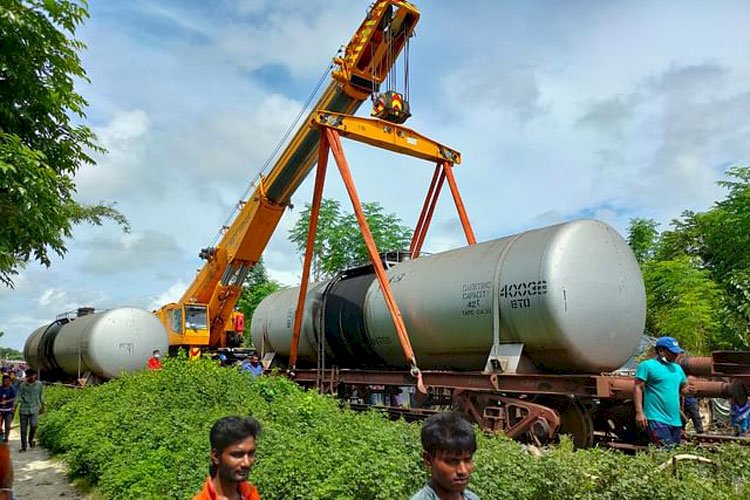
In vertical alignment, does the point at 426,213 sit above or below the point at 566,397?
above

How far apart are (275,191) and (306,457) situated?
11.0 metres

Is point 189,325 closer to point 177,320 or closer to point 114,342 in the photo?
point 177,320

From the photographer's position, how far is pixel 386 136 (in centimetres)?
1166

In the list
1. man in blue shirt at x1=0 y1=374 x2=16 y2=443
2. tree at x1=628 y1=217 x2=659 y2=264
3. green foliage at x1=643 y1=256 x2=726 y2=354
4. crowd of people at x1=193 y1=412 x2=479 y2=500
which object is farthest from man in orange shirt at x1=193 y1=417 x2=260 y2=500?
tree at x1=628 y1=217 x2=659 y2=264

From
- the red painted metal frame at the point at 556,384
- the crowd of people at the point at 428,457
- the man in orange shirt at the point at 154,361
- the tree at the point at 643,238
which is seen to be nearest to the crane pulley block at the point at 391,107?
the red painted metal frame at the point at 556,384

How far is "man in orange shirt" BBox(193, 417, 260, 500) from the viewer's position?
2998mm

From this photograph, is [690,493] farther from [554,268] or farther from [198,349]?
[198,349]

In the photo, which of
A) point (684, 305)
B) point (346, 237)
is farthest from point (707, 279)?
point (346, 237)

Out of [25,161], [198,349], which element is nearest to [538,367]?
[25,161]

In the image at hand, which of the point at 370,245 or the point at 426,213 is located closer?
the point at 370,245

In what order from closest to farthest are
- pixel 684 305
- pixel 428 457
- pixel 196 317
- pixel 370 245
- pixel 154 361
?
1. pixel 428 457
2. pixel 370 245
3. pixel 154 361
4. pixel 196 317
5. pixel 684 305

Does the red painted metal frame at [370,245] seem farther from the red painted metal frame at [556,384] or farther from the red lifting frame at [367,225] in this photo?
the red painted metal frame at [556,384]

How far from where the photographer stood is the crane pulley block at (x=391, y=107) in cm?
1194

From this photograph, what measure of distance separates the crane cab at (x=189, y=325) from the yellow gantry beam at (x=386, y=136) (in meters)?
9.52
